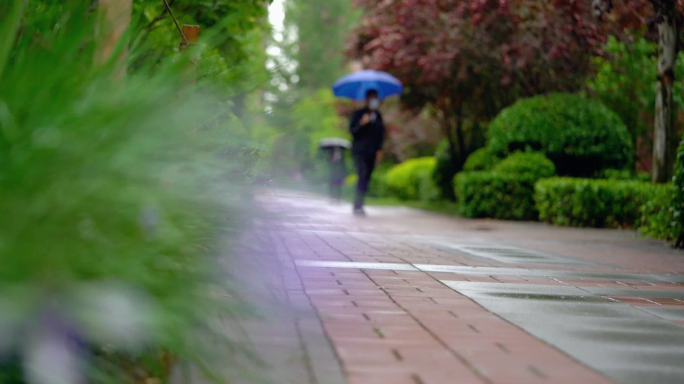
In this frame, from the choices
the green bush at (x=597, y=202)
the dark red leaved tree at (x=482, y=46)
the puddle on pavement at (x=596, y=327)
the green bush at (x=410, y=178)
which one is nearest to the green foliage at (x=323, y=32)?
the green bush at (x=410, y=178)

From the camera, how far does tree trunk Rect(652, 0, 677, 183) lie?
38.0 feet

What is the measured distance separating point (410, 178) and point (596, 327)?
20.3 m

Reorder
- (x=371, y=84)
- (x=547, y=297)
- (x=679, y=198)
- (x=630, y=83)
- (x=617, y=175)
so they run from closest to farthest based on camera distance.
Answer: (x=547, y=297) → (x=679, y=198) → (x=617, y=175) → (x=630, y=83) → (x=371, y=84)

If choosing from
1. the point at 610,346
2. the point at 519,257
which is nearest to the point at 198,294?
the point at 610,346

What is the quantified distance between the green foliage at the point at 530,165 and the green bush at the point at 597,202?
144cm

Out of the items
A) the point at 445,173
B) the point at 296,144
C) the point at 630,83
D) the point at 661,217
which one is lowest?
the point at 661,217

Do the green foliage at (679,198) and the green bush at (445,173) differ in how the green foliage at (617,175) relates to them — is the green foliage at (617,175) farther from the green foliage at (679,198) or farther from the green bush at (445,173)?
the green bush at (445,173)

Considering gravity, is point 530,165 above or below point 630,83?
below

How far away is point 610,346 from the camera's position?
11.5 ft

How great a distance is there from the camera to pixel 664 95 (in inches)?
459

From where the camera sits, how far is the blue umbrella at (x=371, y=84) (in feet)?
55.5

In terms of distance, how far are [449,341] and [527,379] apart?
0.58 meters

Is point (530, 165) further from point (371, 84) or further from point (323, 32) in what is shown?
point (323, 32)

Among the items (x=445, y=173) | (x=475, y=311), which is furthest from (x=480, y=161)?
(x=475, y=311)
